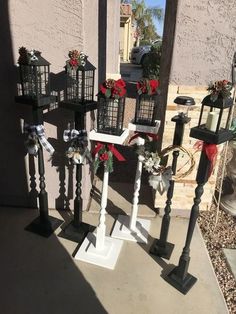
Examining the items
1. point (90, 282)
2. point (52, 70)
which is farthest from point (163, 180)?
point (52, 70)

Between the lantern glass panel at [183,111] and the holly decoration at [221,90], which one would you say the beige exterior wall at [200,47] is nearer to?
the lantern glass panel at [183,111]

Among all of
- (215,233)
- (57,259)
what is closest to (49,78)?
(57,259)

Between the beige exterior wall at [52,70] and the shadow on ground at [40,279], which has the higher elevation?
the beige exterior wall at [52,70]

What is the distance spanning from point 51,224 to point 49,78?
5.90ft

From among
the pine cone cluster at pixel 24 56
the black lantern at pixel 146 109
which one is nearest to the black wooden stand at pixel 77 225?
the black lantern at pixel 146 109

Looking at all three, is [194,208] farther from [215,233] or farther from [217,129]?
[215,233]

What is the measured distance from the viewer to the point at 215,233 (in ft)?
12.5

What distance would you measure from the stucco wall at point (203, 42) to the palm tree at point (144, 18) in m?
36.8

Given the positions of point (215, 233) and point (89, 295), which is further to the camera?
point (215, 233)

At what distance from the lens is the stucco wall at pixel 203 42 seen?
3041 millimetres

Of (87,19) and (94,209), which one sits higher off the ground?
(87,19)

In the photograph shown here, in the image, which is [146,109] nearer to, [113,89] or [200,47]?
[113,89]

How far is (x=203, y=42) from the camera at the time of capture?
3160 millimetres

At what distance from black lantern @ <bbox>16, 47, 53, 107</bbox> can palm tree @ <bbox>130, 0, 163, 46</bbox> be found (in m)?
37.2
